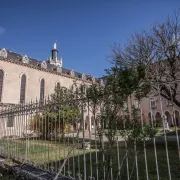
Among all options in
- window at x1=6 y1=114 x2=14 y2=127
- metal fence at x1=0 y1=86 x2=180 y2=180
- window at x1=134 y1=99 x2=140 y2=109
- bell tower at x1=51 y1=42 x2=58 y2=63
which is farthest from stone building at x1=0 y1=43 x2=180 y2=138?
bell tower at x1=51 y1=42 x2=58 y2=63

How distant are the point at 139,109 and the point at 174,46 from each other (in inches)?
389

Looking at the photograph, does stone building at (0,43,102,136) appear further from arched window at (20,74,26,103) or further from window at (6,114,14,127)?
window at (6,114,14,127)

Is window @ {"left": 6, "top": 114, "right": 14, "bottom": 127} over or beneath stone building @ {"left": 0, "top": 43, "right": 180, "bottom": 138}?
beneath

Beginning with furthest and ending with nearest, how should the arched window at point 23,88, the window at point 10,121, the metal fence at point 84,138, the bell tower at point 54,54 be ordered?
the bell tower at point 54,54, the arched window at point 23,88, the window at point 10,121, the metal fence at point 84,138

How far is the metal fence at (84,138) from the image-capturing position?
322cm

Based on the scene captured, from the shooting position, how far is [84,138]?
4.03 m

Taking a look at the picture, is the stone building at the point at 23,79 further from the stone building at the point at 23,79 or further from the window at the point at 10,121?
the window at the point at 10,121

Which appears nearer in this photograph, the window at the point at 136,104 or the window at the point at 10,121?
the window at the point at 136,104

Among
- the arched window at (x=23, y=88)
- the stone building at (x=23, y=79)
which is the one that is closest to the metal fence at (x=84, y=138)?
the stone building at (x=23, y=79)

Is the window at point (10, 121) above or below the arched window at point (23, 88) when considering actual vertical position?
below

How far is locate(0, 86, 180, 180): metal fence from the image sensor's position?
10.6ft

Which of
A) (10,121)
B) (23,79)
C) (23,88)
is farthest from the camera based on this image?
(23,79)

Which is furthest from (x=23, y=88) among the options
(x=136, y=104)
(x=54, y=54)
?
(x=54, y=54)

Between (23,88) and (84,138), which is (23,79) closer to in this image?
(23,88)
